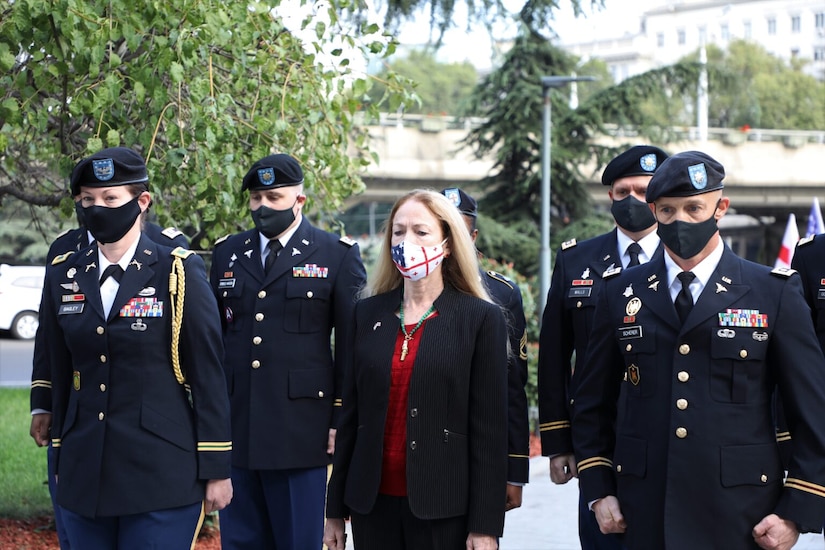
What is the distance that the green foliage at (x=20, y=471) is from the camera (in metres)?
8.53

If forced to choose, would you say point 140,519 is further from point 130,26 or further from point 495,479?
point 130,26

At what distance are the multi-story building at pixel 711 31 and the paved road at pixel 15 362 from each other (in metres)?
99.0

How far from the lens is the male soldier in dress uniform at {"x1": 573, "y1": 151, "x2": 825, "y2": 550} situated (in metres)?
3.89

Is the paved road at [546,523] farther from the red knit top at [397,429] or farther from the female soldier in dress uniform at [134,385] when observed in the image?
the red knit top at [397,429]

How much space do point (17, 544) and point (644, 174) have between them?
4.75 m

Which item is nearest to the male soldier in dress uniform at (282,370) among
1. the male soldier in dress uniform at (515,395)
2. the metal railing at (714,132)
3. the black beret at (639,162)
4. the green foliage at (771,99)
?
the male soldier in dress uniform at (515,395)

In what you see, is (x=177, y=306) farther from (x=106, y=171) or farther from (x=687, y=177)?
(x=687, y=177)

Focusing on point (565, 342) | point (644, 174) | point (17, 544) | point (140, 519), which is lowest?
point (17, 544)

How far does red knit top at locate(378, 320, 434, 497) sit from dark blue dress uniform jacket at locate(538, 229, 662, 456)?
1.17m

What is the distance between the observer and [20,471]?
9805mm

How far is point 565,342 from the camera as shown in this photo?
543 cm

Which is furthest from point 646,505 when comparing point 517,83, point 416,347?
point 517,83

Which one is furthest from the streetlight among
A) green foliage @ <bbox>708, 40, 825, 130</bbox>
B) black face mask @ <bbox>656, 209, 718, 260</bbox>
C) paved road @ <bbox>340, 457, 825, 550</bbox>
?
green foliage @ <bbox>708, 40, 825, 130</bbox>

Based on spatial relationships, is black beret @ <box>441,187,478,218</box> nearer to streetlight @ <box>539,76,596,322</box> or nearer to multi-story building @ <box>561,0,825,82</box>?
streetlight @ <box>539,76,596,322</box>
